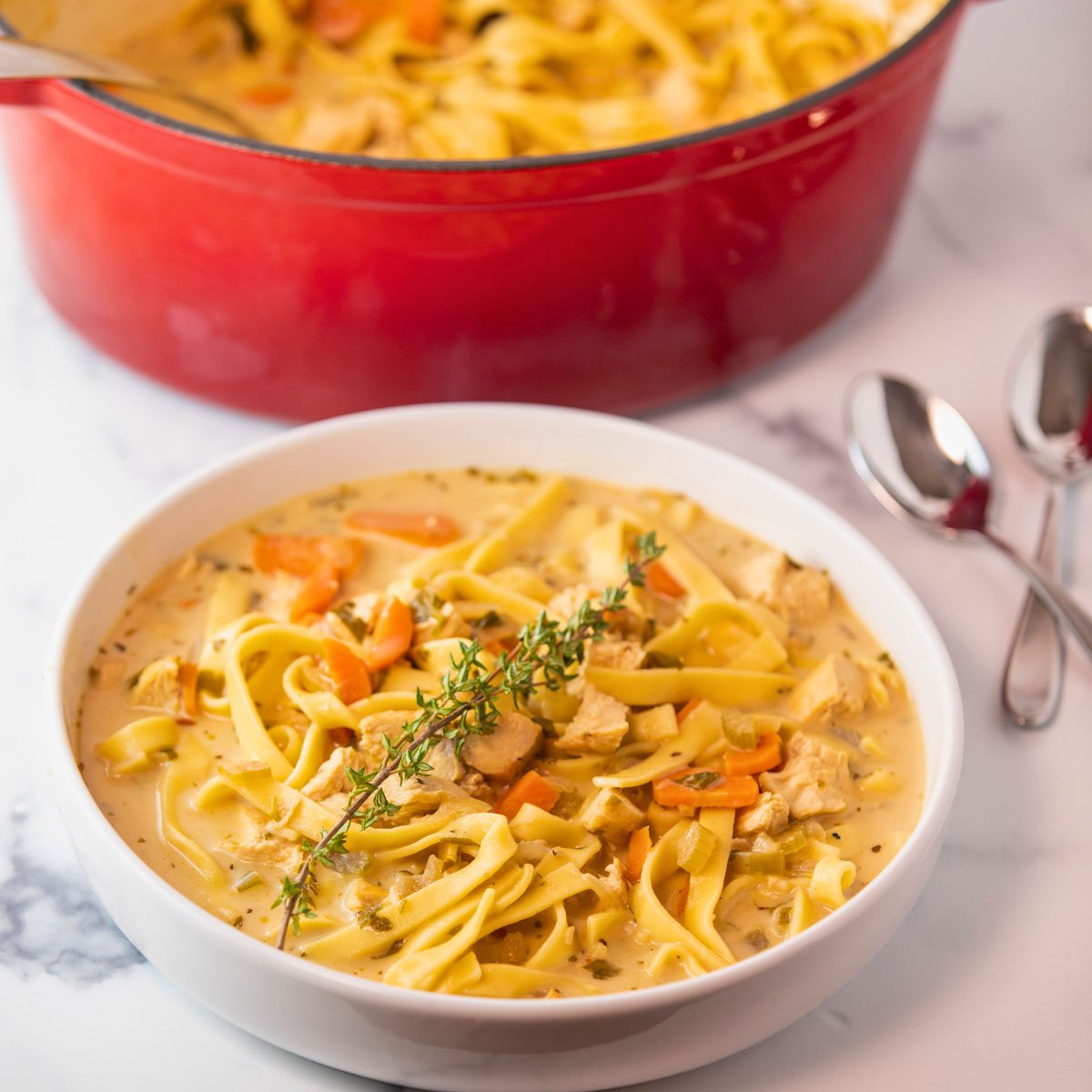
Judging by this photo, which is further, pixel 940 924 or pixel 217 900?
pixel 940 924

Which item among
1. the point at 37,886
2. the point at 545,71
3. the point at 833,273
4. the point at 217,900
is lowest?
the point at 37,886

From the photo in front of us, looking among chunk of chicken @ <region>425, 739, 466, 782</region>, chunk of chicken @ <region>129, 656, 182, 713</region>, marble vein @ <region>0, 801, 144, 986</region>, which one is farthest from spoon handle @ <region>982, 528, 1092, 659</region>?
marble vein @ <region>0, 801, 144, 986</region>

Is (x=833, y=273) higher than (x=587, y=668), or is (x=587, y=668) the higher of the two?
(x=833, y=273)

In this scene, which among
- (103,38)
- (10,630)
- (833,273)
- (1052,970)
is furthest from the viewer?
(103,38)

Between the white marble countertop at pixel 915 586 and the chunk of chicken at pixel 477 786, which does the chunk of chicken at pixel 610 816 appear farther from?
the white marble countertop at pixel 915 586

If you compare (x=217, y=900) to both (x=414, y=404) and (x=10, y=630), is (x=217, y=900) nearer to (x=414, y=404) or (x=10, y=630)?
(x=10, y=630)

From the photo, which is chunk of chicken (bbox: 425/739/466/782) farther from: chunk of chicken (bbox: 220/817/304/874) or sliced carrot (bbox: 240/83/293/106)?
sliced carrot (bbox: 240/83/293/106)

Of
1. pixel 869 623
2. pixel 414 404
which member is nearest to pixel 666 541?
pixel 869 623

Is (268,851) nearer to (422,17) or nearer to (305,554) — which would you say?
(305,554)
